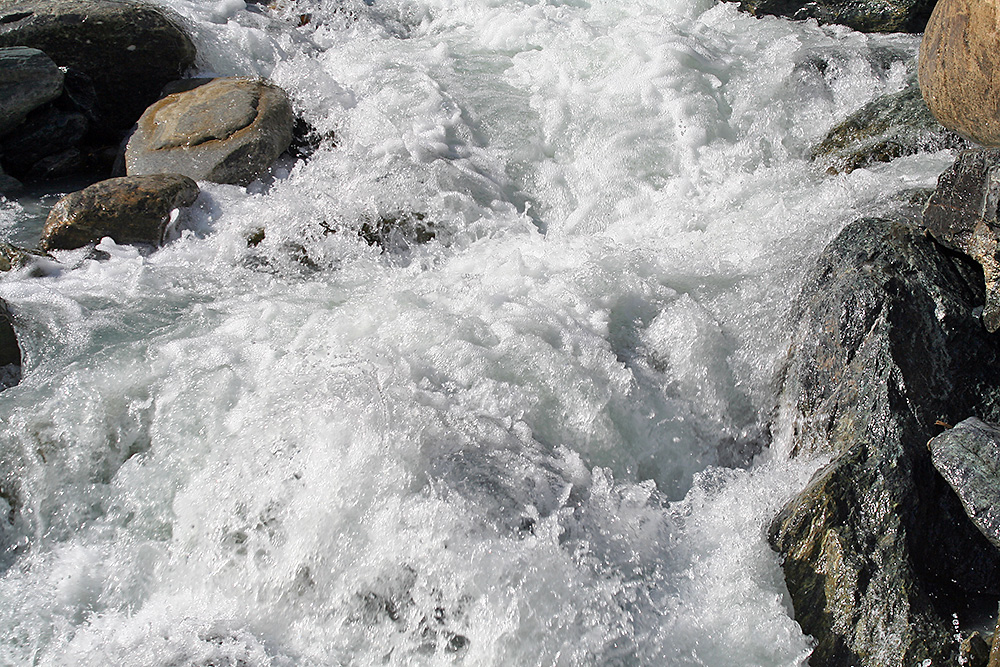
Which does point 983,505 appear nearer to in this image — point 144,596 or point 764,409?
point 764,409

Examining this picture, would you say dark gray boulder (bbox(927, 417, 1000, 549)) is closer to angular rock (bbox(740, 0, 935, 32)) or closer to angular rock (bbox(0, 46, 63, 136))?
angular rock (bbox(740, 0, 935, 32))

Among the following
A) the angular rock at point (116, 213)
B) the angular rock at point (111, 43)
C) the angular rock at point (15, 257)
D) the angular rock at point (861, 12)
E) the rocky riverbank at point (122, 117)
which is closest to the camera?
the angular rock at point (15, 257)

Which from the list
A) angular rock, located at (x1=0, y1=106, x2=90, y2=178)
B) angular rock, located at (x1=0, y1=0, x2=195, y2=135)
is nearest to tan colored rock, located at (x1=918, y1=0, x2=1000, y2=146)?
angular rock, located at (x1=0, y1=0, x2=195, y2=135)

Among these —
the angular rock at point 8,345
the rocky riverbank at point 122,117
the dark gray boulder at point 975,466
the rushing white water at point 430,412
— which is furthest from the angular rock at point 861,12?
the angular rock at point 8,345

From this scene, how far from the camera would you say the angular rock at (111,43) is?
19.5 feet

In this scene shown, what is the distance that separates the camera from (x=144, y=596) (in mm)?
2982

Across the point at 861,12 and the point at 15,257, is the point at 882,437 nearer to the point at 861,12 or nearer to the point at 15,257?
the point at 15,257

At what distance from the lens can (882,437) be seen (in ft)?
10.2

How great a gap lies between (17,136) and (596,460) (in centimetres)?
523

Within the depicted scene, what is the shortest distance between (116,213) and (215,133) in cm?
112

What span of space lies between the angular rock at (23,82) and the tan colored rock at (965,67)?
594 centimetres

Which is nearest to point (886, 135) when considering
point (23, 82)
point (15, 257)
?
point (15, 257)

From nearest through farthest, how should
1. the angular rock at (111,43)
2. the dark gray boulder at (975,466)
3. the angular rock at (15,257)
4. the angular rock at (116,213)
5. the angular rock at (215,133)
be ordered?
the dark gray boulder at (975,466) → the angular rock at (15,257) → the angular rock at (116,213) → the angular rock at (215,133) → the angular rock at (111,43)

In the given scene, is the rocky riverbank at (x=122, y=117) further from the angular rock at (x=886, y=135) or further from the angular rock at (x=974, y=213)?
the angular rock at (x=974, y=213)
